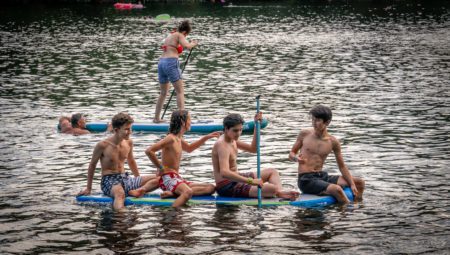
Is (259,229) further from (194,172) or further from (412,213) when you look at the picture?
(194,172)

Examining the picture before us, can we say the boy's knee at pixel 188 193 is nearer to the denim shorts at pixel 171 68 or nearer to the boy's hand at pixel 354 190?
the boy's hand at pixel 354 190

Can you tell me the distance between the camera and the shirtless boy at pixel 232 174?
1162 centimetres

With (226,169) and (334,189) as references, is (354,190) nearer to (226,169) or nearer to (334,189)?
(334,189)

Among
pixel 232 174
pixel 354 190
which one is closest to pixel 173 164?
pixel 232 174

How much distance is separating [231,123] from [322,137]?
1.35 meters

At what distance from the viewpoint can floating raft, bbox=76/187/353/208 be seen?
1156cm

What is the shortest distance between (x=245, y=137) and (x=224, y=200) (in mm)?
5950

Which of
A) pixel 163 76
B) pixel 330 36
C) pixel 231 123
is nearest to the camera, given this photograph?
pixel 231 123

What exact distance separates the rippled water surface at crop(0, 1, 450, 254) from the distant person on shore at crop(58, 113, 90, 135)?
9.2 inches

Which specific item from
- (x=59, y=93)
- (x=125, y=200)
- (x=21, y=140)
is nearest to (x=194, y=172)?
(x=125, y=200)

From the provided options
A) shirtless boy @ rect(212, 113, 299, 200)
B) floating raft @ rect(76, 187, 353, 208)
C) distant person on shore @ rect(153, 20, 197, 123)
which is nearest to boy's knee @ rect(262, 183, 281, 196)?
shirtless boy @ rect(212, 113, 299, 200)

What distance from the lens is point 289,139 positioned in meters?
17.1

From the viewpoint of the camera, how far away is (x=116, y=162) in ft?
39.1

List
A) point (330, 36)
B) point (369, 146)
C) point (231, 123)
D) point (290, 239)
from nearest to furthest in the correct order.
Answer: point (290, 239) < point (231, 123) < point (369, 146) < point (330, 36)
